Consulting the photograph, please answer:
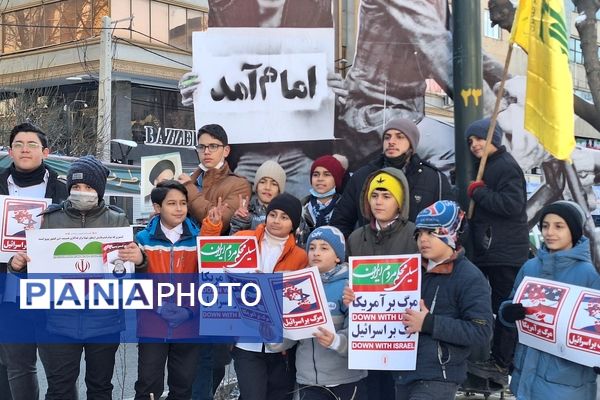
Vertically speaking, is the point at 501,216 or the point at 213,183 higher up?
the point at 213,183

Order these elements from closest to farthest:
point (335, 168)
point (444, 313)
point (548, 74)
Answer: point (444, 313) < point (548, 74) < point (335, 168)

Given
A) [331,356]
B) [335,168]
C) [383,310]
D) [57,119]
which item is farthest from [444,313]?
[57,119]

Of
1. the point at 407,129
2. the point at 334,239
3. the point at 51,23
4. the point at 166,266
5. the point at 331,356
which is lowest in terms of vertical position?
the point at 331,356

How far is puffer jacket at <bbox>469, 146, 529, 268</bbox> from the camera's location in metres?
4.80

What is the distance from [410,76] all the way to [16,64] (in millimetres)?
27526

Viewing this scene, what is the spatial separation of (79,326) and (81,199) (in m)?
0.81

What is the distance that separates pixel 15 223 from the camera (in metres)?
4.72

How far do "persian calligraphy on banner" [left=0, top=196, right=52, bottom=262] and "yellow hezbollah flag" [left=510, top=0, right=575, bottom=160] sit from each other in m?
3.44

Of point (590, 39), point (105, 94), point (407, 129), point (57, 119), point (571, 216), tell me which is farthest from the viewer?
point (57, 119)

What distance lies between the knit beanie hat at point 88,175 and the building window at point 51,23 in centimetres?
2450

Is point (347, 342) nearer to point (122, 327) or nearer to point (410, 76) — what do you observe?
point (122, 327)

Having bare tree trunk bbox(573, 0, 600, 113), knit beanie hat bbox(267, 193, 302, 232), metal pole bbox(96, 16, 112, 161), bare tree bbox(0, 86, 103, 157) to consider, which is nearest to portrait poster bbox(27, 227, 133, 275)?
knit beanie hat bbox(267, 193, 302, 232)

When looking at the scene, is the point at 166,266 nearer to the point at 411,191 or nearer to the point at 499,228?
the point at 411,191

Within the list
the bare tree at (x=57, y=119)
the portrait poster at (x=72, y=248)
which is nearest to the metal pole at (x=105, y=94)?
the bare tree at (x=57, y=119)
